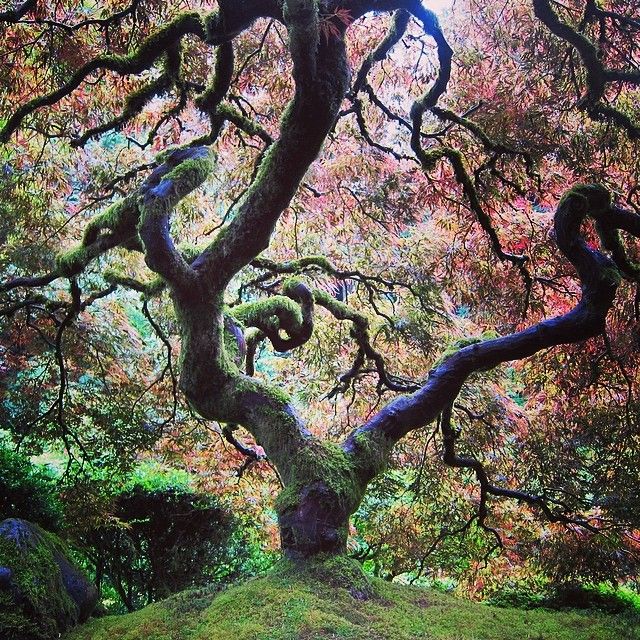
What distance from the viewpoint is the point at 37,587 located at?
264 cm

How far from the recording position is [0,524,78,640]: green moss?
2.41m

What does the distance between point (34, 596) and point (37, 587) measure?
7 cm

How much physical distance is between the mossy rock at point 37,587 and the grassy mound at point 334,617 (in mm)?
381

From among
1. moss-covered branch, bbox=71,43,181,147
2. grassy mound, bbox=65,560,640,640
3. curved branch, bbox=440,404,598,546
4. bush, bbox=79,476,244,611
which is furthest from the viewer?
bush, bbox=79,476,244,611

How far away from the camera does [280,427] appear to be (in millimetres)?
2547

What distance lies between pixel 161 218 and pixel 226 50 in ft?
2.98

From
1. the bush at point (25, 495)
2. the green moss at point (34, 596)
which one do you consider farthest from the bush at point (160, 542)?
the green moss at point (34, 596)

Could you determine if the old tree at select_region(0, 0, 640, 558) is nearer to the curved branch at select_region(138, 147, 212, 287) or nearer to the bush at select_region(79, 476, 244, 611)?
the curved branch at select_region(138, 147, 212, 287)

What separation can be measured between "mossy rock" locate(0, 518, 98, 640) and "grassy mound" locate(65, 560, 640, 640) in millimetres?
381

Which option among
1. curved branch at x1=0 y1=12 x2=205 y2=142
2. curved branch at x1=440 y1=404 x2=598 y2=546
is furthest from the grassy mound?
curved branch at x1=0 y1=12 x2=205 y2=142

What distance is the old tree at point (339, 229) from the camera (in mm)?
2576

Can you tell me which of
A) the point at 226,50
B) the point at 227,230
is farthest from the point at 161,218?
the point at 226,50

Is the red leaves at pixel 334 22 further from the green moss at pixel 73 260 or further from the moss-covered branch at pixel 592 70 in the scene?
the green moss at pixel 73 260

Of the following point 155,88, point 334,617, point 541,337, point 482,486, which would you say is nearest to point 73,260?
point 155,88
